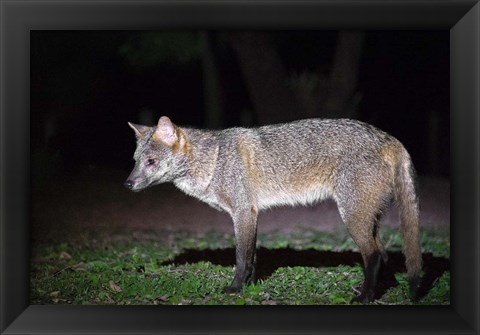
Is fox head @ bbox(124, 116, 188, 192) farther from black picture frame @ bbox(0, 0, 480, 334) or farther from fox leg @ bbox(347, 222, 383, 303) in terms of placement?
fox leg @ bbox(347, 222, 383, 303)

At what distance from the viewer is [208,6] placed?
614 centimetres

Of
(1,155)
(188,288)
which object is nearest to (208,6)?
(1,155)

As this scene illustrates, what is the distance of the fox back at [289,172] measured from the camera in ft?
20.7

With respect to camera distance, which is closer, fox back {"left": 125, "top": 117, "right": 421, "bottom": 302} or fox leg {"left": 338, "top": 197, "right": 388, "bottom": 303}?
fox leg {"left": 338, "top": 197, "right": 388, "bottom": 303}

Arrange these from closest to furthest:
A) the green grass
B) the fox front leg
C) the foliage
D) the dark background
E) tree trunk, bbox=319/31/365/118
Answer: the fox front leg < the green grass < the foliage < the dark background < tree trunk, bbox=319/31/365/118

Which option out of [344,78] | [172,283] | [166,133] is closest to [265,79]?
[344,78]

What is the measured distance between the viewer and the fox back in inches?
249

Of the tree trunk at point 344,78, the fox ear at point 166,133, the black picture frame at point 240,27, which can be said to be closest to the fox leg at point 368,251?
the black picture frame at point 240,27

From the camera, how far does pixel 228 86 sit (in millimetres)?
9570

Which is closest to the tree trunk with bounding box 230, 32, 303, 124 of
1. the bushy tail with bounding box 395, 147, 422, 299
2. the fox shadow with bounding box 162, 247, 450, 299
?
the fox shadow with bounding box 162, 247, 450, 299

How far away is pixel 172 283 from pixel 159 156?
141cm

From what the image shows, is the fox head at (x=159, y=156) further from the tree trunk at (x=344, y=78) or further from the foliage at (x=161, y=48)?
the tree trunk at (x=344, y=78)

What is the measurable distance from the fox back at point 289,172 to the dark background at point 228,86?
2295 millimetres

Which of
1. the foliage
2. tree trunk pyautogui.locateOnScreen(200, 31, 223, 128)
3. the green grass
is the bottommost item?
the green grass
